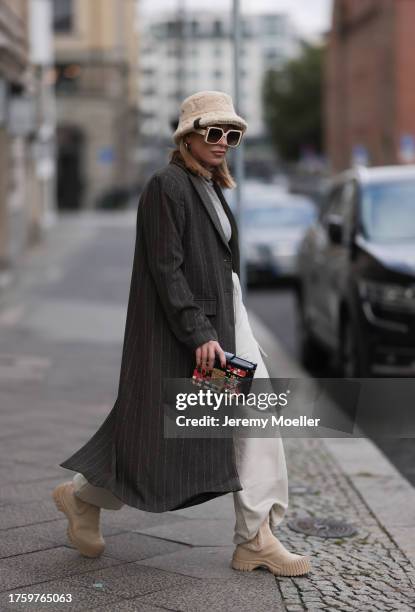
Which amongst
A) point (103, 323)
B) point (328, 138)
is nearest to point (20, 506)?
point (103, 323)

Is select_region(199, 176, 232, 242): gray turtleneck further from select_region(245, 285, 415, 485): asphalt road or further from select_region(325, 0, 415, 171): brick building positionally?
select_region(325, 0, 415, 171): brick building

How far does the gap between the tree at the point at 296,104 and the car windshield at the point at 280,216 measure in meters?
96.2

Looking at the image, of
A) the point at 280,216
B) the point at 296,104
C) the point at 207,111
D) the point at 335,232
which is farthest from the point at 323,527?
the point at 296,104

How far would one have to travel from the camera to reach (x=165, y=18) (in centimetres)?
18675

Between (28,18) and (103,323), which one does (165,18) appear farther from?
(103,323)

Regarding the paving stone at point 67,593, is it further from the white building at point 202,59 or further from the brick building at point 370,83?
the white building at point 202,59

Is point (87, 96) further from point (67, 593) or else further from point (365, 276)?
point (67, 593)

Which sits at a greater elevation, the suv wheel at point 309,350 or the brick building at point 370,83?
the brick building at point 370,83

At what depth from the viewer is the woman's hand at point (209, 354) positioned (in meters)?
4.81

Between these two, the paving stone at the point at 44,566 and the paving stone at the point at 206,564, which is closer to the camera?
the paving stone at the point at 44,566

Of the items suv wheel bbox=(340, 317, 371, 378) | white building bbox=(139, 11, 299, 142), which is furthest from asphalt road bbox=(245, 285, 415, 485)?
white building bbox=(139, 11, 299, 142)

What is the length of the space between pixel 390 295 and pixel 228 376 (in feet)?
15.3

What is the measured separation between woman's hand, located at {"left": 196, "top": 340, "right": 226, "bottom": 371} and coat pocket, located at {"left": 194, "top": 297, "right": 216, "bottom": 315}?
0.52 ft

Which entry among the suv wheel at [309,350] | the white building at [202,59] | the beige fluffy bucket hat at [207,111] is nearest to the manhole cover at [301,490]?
the beige fluffy bucket hat at [207,111]
